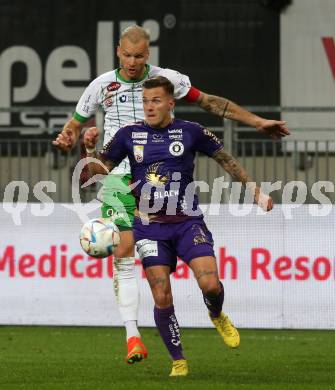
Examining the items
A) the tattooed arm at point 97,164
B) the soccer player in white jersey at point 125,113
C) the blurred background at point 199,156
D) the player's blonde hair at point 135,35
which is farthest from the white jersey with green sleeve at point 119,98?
the blurred background at point 199,156

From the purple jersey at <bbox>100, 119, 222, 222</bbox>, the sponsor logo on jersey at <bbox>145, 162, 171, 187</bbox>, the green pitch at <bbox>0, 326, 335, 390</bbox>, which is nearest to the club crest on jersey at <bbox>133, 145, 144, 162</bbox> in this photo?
the purple jersey at <bbox>100, 119, 222, 222</bbox>

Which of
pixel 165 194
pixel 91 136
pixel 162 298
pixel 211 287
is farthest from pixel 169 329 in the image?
pixel 91 136

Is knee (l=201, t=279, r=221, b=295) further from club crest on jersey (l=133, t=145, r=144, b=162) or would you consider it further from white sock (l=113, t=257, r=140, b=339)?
club crest on jersey (l=133, t=145, r=144, b=162)

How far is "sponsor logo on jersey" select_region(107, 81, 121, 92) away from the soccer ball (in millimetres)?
1246

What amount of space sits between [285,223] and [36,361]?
4.77 metres

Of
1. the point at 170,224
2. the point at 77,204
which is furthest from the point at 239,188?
the point at 170,224

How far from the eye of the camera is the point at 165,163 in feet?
35.2

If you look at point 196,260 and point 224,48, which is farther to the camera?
point 224,48

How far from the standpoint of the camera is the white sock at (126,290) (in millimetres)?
11109

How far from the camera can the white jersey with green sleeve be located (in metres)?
11.3

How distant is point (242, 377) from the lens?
1073cm

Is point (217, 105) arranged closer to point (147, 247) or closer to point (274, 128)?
point (274, 128)

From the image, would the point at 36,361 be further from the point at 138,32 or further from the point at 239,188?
the point at 239,188

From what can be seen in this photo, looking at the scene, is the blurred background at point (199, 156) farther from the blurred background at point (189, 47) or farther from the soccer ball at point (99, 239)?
the soccer ball at point (99, 239)
